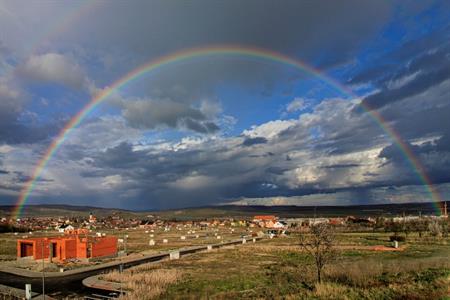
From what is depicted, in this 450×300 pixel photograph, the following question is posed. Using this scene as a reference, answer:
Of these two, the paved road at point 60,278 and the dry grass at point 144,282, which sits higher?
the dry grass at point 144,282

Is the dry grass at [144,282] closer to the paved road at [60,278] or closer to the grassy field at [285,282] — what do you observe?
the grassy field at [285,282]

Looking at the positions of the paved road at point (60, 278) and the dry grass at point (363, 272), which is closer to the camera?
the dry grass at point (363, 272)

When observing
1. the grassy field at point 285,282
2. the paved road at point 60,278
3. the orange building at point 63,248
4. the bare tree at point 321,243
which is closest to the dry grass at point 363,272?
the grassy field at point 285,282

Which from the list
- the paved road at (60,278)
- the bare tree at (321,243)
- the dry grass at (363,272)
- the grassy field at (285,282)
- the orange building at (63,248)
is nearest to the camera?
the grassy field at (285,282)

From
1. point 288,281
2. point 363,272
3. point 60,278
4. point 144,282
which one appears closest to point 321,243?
point 288,281

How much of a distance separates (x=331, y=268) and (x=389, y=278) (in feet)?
23.2

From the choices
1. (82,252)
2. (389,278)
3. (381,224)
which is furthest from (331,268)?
(381,224)

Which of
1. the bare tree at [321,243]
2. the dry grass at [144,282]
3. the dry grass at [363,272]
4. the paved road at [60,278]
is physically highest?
the bare tree at [321,243]

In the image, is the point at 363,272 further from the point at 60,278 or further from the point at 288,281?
the point at 60,278

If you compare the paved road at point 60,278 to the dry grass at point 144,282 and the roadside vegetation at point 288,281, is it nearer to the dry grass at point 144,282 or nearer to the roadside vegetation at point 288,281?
the dry grass at point 144,282

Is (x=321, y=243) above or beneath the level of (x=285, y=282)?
above

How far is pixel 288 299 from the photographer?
69.5ft

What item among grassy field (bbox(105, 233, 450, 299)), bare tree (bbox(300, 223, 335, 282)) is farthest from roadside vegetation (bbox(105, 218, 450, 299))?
bare tree (bbox(300, 223, 335, 282))

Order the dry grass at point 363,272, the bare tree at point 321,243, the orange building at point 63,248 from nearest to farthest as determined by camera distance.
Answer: the dry grass at point 363,272 < the bare tree at point 321,243 < the orange building at point 63,248
